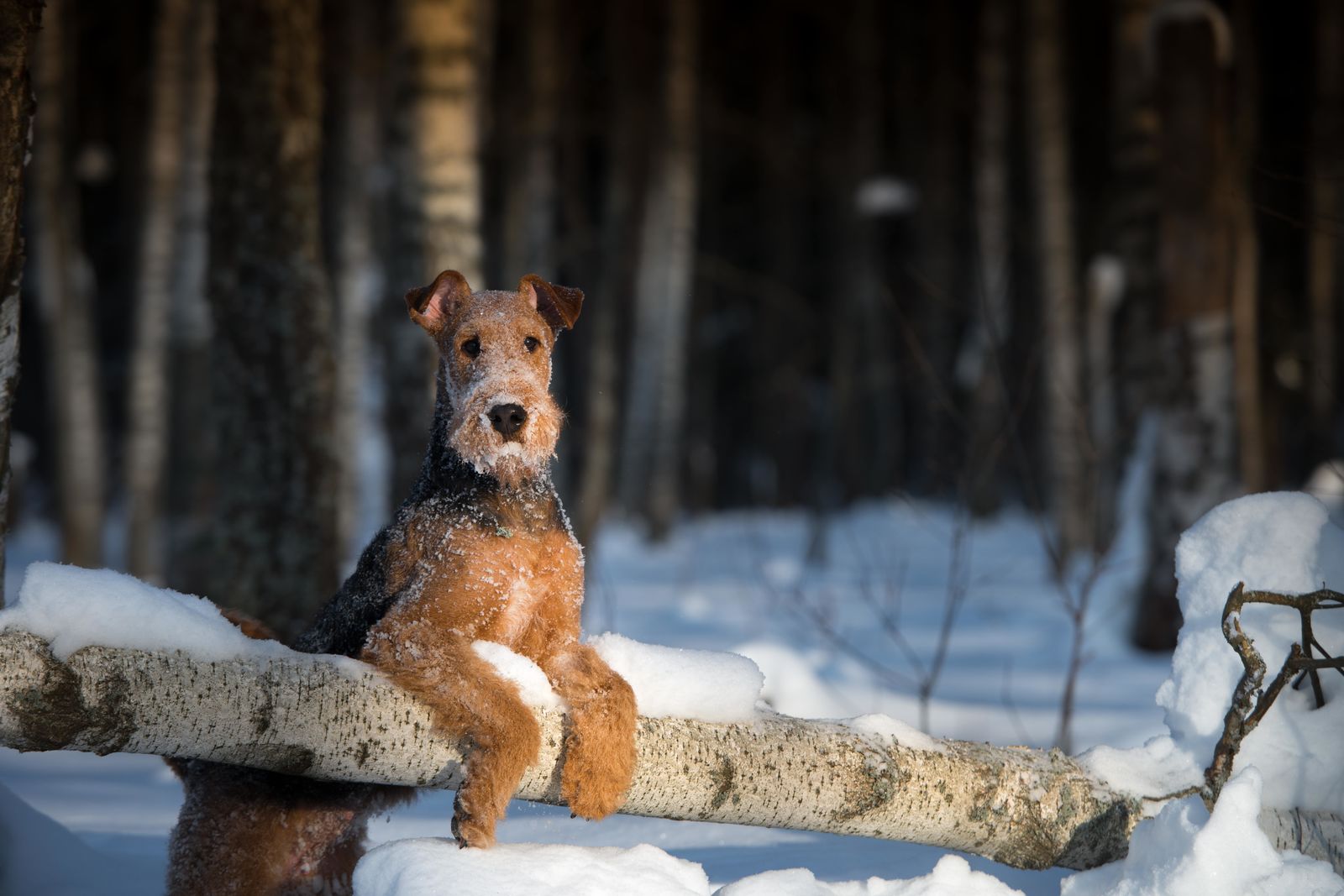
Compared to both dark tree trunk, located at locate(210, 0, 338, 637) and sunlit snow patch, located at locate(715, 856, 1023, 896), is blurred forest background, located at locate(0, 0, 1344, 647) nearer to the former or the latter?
dark tree trunk, located at locate(210, 0, 338, 637)

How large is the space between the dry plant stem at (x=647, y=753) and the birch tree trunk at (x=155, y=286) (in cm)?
908

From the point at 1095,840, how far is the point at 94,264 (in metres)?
24.4

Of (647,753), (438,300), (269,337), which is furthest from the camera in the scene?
(269,337)

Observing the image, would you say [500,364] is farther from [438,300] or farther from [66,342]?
[66,342]

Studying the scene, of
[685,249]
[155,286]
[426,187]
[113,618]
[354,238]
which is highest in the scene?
[685,249]

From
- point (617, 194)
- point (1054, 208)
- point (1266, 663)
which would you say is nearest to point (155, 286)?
point (617, 194)

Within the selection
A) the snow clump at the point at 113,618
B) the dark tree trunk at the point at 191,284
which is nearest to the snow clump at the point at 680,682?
the snow clump at the point at 113,618

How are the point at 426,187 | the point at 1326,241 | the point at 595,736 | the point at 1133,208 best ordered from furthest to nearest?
the point at 1326,241, the point at 1133,208, the point at 426,187, the point at 595,736

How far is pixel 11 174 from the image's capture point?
106 inches

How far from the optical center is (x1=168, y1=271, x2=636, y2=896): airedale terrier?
2.59 metres

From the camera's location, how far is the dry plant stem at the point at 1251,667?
2.99 m

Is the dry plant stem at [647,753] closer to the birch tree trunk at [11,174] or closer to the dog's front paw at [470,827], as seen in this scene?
the dog's front paw at [470,827]

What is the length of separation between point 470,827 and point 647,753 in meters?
0.46

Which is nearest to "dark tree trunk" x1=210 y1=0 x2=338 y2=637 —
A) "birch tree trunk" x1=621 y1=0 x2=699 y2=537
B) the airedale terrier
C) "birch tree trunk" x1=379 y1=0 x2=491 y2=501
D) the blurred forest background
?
the blurred forest background
